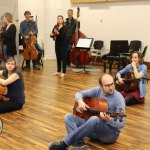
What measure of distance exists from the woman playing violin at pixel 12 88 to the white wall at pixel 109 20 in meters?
6.01

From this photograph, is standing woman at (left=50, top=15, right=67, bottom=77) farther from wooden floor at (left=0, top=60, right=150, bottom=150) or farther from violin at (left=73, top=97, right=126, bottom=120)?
violin at (left=73, top=97, right=126, bottom=120)

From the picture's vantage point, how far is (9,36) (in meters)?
8.81

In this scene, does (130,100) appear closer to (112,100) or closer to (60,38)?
(112,100)

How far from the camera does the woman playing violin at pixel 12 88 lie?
5.10 m

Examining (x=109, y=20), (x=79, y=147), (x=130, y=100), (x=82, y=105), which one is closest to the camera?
(x=79, y=147)

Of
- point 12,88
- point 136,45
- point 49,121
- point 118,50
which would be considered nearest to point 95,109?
point 49,121

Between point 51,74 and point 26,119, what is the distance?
421 centimetres

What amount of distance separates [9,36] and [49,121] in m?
4.51

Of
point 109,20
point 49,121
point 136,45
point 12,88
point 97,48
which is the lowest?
point 49,121

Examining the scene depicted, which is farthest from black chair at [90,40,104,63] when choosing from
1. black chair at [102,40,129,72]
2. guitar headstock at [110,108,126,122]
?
guitar headstock at [110,108,126,122]

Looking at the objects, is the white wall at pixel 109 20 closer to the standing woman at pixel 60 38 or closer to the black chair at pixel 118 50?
the black chair at pixel 118 50

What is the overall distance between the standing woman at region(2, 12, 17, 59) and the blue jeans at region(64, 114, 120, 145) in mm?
5388

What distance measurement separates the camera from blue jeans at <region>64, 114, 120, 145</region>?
141 inches

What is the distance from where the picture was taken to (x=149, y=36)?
402 inches
